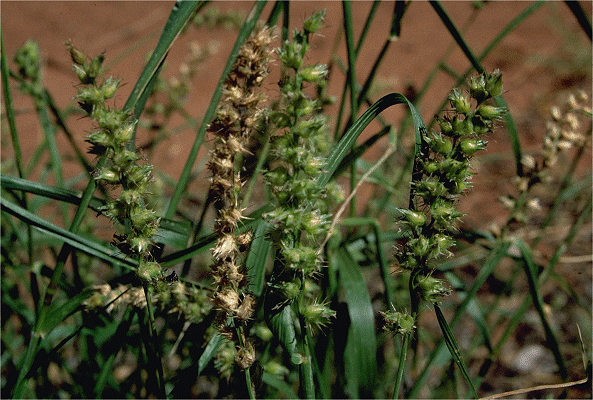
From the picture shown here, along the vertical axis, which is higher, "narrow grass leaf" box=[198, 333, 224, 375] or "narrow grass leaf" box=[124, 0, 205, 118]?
"narrow grass leaf" box=[124, 0, 205, 118]

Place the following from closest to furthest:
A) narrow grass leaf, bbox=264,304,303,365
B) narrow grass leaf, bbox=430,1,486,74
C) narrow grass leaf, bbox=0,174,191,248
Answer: narrow grass leaf, bbox=264,304,303,365
narrow grass leaf, bbox=0,174,191,248
narrow grass leaf, bbox=430,1,486,74

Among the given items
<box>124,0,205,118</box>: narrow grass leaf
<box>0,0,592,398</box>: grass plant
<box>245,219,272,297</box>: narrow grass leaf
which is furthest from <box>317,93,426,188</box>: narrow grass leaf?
<box>124,0,205,118</box>: narrow grass leaf

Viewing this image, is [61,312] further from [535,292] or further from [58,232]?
[535,292]

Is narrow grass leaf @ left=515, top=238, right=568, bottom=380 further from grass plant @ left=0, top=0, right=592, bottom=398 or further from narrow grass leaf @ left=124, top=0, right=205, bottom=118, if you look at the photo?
narrow grass leaf @ left=124, top=0, right=205, bottom=118

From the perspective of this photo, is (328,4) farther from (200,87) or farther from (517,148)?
(517,148)

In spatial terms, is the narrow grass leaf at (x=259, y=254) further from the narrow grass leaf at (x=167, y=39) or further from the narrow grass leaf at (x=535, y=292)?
the narrow grass leaf at (x=535, y=292)

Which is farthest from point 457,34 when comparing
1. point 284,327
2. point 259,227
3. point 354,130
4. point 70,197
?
point 70,197

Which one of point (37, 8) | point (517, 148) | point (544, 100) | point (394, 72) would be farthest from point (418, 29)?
point (517, 148)

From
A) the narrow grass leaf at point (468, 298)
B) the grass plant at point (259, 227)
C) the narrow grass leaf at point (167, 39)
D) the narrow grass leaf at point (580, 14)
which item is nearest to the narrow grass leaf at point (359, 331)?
the grass plant at point (259, 227)
